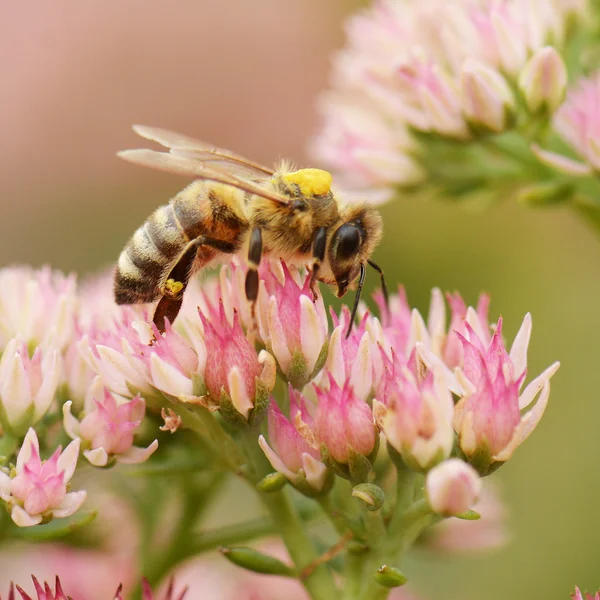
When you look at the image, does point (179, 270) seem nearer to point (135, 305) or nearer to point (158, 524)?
point (135, 305)

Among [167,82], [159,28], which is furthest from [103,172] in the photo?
[159,28]

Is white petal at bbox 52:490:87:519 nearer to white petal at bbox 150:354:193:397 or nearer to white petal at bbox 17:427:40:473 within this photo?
white petal at bbox 17:427:40:473

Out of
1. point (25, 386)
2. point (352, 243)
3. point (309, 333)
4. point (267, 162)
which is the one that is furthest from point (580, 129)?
point (267, 162)

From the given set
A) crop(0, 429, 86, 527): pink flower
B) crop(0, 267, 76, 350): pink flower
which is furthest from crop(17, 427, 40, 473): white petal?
crop(0, 267, 76, 350): pink flower

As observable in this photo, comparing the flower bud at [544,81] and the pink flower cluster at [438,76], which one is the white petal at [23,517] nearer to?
the pink flower cluster at [438,76]

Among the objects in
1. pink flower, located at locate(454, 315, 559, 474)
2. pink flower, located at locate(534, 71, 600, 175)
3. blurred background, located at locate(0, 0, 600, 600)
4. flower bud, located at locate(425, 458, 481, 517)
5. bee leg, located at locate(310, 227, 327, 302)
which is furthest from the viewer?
blurred background, located at locate(0, 0, 600, 600)

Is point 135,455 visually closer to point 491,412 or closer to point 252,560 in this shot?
point 252,560
